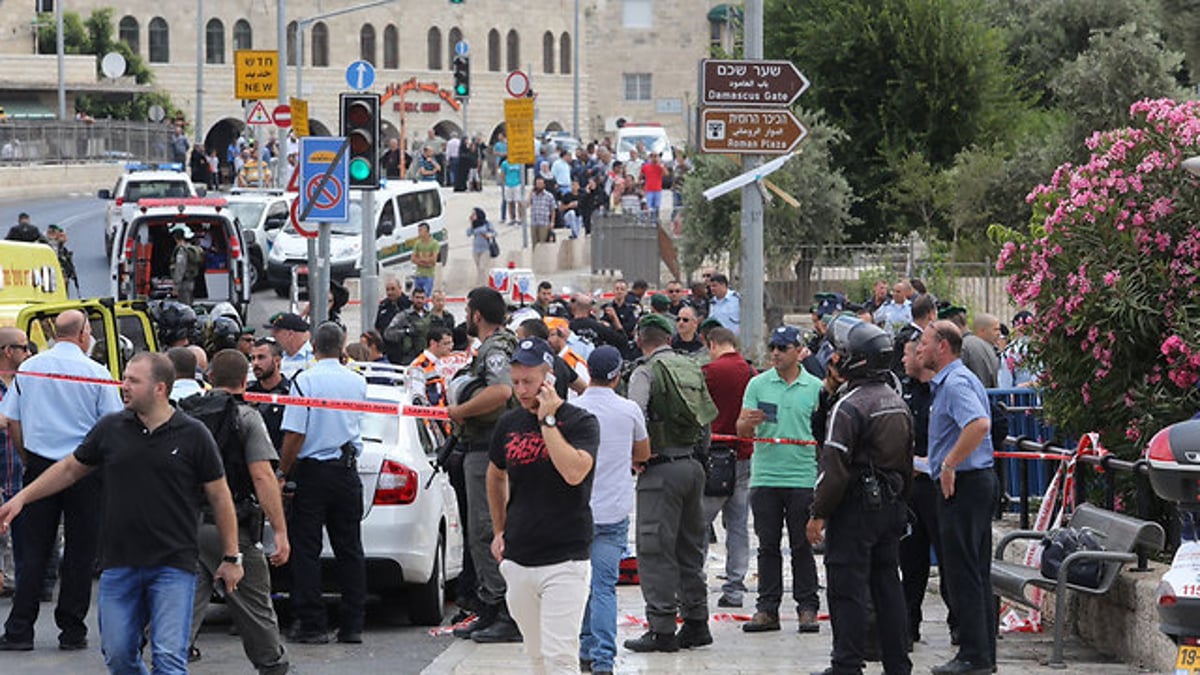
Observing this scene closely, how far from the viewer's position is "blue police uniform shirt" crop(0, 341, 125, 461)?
38.4ft

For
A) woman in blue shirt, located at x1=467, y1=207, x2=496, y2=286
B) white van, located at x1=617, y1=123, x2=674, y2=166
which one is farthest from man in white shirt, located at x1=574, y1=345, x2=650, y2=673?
white van, located at x1=617, y1=123, x2=674, y2=166

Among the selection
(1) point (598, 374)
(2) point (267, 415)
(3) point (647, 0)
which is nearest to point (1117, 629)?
(1) point (598, 374)

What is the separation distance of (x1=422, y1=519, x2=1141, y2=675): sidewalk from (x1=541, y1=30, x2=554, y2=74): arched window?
95670 mm

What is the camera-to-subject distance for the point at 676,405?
36.6ft

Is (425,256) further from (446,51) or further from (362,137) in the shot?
(446,51)

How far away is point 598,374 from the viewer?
33.3 ft

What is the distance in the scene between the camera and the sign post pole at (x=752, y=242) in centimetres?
1697

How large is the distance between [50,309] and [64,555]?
3068 mm

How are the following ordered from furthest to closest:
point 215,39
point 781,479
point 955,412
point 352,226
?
1. point 215,39
2. point 352,226
3. point 781,479
4. point 955,412

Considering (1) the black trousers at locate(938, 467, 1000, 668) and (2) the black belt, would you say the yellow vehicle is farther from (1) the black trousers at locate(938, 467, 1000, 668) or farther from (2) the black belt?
(1) the black trousers at locate(938, 467, 1000, 668)

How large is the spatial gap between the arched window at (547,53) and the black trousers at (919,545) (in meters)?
96.5

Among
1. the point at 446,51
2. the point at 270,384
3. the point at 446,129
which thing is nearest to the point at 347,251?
the point at 270,384

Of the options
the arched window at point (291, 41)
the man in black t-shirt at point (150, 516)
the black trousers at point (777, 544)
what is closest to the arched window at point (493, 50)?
the arched window at point (291, 41)

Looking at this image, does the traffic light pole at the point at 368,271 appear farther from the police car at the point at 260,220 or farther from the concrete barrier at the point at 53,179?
the concrete barrier at the point at 53,179
